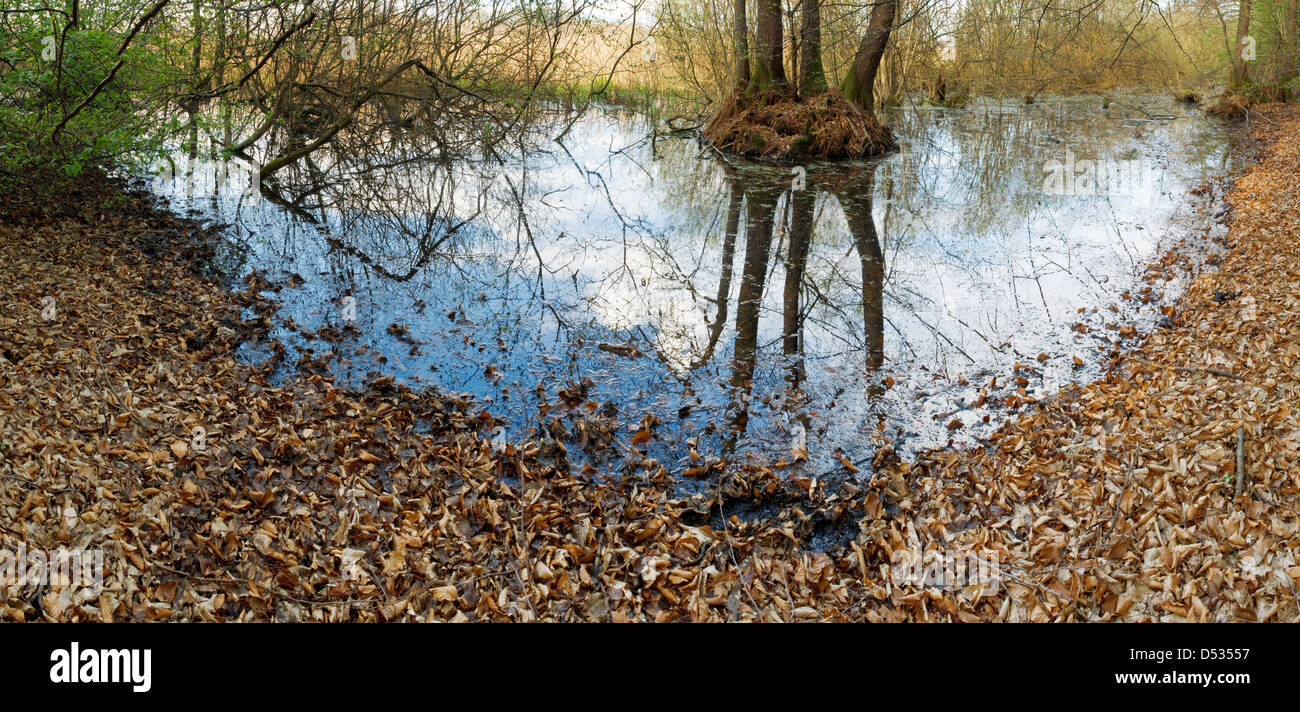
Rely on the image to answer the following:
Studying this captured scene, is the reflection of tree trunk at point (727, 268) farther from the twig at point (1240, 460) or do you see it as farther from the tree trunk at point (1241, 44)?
the tree trunk at point (1241, 44)

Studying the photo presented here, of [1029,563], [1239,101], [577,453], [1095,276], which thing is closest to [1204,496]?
[1029,563]

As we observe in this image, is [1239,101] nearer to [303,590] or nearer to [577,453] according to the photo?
[577,453]

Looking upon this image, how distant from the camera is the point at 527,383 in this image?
601 cm

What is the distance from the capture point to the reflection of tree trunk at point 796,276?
257 inches

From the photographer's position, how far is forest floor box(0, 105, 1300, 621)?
3.51 m

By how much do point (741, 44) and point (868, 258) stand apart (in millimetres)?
9304

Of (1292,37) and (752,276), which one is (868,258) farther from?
(1292,37)

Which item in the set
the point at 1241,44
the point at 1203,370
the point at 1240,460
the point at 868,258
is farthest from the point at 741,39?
the point at 1240,460

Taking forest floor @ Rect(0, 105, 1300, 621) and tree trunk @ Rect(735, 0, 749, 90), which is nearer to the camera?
forest floor @ Rect(0, 105, 1300, 621)

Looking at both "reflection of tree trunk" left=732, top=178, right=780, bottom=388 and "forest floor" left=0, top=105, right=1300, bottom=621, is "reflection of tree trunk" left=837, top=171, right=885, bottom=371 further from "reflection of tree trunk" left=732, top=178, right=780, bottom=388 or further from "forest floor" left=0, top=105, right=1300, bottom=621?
"forest floor" left=0, top=105, right=1300, bottom=621

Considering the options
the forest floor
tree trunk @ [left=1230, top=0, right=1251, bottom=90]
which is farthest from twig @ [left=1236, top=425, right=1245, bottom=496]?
tree trunk @ [left=1230, top=0, right=1251, bottom=90]

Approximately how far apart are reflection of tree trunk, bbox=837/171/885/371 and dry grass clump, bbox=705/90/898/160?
132 centimetres

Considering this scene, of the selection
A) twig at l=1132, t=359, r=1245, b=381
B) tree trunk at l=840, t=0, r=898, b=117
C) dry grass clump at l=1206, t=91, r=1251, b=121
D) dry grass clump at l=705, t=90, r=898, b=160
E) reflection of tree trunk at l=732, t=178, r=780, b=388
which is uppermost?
dry grass clump at l=1206, t=91, r=1251, b=121

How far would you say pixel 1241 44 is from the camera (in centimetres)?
1928
